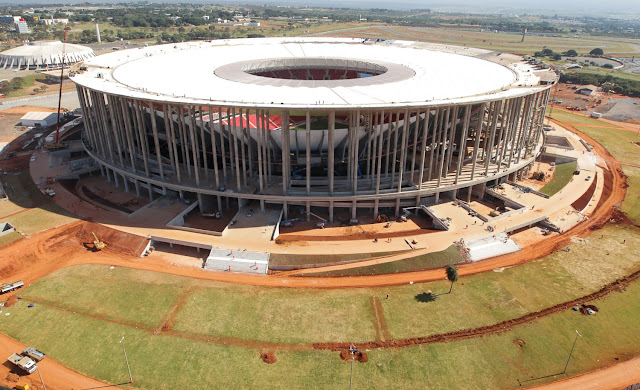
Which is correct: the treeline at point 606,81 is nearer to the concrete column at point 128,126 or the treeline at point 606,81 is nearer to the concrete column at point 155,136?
the concrete column at point 155,136

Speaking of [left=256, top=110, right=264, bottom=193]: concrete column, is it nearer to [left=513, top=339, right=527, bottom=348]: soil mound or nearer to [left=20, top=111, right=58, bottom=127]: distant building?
[left=513, top=339, right=527, bottom=348]: soil mound

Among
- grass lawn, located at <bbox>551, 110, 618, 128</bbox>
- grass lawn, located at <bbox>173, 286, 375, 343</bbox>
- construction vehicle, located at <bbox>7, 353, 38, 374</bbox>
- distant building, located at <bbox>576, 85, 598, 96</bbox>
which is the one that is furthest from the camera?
distant building, located at <bbox>576, 85, 598, 96</bbox>

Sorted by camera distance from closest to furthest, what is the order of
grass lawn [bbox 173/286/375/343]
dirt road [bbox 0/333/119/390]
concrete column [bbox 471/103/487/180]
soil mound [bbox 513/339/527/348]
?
dirt road [bbox 0/333/119/390] < soil mound [bbox 513/339/527/348] < grass lawn [bbox 173/286/375/343] < concrete column [bbox 471/103/487/180]

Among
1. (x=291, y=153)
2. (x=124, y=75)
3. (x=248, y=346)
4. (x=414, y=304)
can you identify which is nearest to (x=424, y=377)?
(x=414, y=304)

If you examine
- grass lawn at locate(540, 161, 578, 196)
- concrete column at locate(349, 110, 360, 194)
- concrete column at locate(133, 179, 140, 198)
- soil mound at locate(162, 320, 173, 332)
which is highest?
concrete column at locate(349, 110, 360, 194)

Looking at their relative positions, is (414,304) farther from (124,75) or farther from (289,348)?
(124,75)

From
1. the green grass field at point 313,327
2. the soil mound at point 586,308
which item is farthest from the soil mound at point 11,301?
the soil mound at point 586,308

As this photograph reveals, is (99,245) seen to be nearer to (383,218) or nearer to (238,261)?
(238,261)

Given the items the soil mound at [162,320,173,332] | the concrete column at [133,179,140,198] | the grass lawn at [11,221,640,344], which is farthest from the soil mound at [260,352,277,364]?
the concrete column at [133,179,140,198]
